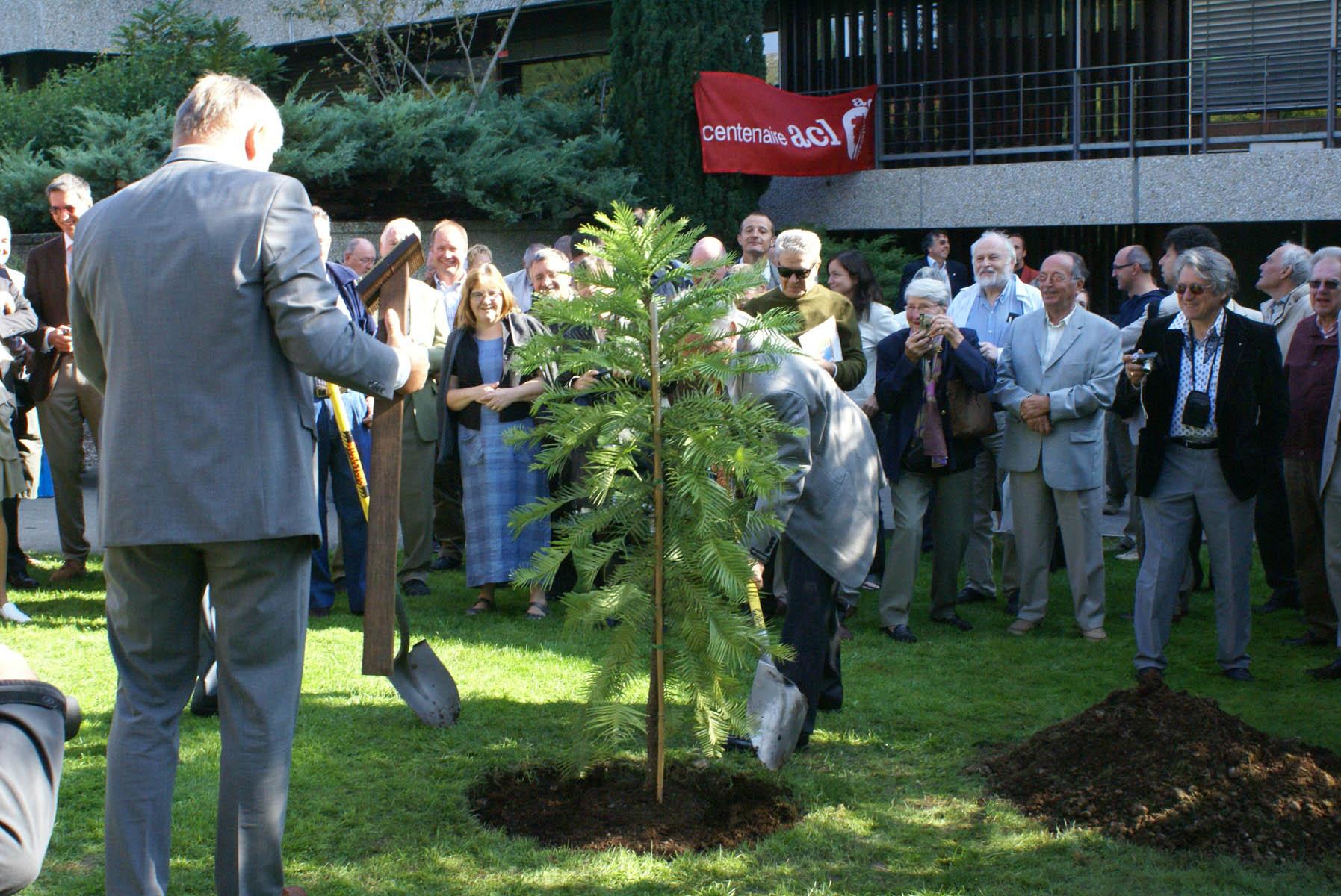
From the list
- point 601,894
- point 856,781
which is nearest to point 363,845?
point 601,894

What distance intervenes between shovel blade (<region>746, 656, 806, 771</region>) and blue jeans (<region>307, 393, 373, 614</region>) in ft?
11.1

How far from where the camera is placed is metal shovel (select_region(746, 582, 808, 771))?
497 centimetres

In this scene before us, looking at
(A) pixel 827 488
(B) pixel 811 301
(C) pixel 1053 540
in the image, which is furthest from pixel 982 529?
(A) pixel 827 488

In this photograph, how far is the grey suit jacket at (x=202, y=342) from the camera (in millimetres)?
3350

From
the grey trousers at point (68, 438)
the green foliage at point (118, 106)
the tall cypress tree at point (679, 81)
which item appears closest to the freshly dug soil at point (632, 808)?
the grey trousers at point (68, 438)

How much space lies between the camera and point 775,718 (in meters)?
4.97

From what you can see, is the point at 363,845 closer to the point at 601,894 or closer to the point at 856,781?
the point at 601,894

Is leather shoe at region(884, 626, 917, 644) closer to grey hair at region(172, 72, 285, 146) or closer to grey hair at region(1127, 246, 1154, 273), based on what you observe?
grey hair at region(1127, 246, 1154, 273)

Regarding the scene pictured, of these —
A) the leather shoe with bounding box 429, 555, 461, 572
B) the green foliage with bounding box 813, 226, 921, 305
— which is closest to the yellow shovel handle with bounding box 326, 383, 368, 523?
the leather shoe with bounding box 429, 555, 461, 572

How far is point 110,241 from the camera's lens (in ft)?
11.1

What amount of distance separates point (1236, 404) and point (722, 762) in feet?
10.2

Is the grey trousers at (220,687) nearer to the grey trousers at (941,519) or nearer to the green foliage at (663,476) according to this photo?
the green foliage at (663,476)

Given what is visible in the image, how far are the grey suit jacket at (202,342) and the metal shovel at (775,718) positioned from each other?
215 cm

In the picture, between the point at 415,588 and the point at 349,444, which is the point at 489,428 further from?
the point at 415,588
